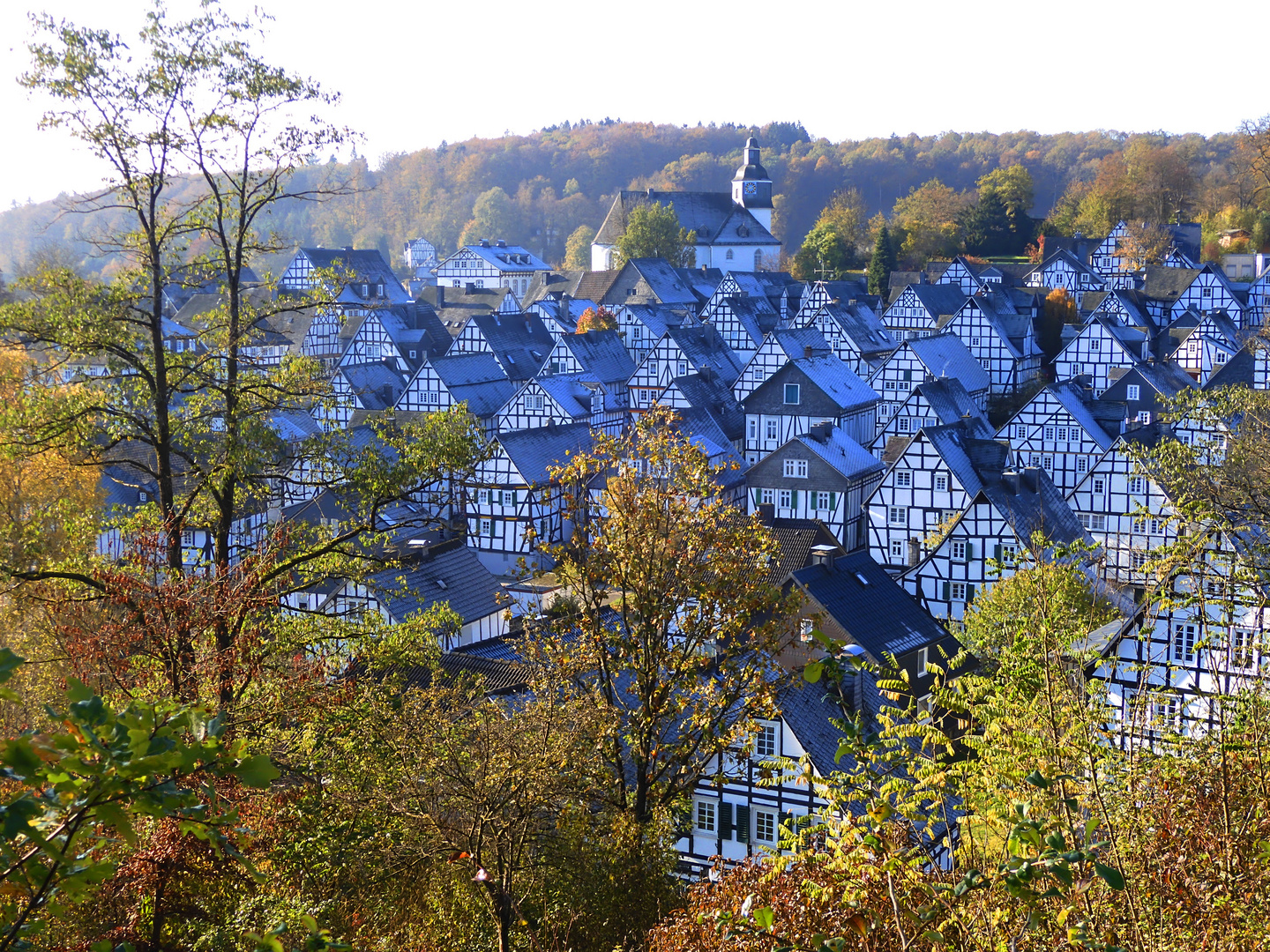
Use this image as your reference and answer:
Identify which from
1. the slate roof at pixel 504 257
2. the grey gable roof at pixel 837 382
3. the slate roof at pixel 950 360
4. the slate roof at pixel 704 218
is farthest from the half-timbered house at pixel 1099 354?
the slate roof at pixel 504 257

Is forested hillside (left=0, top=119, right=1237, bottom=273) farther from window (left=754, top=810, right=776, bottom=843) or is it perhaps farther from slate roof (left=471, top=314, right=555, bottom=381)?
window (left=754, top=810, right=776, bottom=843)

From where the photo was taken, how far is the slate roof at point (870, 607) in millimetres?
24984

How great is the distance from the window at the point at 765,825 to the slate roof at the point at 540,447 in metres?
21.6

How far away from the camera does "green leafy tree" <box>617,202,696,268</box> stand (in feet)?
292

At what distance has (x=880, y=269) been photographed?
276ft

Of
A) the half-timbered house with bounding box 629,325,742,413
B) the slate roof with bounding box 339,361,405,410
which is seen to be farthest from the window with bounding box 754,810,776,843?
the slate roof with bounding box 339,361,405,410

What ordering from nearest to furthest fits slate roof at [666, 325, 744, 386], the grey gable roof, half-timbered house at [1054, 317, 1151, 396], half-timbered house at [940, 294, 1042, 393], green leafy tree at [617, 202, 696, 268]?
the grey gable roof < half-timbered house at [1054, 317, 1151, 396] < slate roof at [666, 325, 744, 386] < half-timbered house at [940, 294, 1042, 393] < green leafy tree at [617, 202, 696, 268]

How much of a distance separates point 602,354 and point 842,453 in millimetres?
22700

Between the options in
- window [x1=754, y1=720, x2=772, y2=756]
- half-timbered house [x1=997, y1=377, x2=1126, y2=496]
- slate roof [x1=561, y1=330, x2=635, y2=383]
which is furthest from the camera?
slate roof [x1=561, y1=330, x2=635, y2=383]

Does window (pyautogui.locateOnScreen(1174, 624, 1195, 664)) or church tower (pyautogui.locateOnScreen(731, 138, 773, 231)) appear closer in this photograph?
window (pyautogui.locateOnScreen(1174, 624, 1195, 664))

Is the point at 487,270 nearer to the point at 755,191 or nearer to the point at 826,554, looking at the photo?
the point at 755,191

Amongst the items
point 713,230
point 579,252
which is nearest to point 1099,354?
point 713,230

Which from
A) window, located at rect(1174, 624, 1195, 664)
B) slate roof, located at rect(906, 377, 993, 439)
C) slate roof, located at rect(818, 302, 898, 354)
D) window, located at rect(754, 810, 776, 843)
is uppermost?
slate roof, located at rect(818, 302, 898, 354)

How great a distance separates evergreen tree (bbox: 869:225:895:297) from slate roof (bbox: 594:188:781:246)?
18.6 meters
